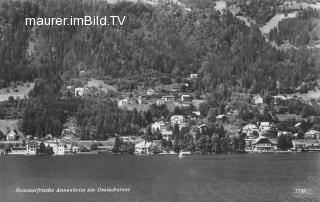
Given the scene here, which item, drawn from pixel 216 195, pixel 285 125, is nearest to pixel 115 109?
pixel 285 125

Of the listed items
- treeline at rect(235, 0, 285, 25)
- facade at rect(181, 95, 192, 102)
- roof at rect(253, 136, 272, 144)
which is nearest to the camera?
roof at rect(253, 136, 272, 144)

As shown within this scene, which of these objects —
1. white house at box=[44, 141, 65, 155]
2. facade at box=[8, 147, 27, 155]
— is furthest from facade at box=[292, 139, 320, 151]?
facade at box=[8, 147, 27, 155]

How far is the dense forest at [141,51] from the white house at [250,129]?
1428 cm

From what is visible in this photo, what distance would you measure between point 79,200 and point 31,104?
64982mm

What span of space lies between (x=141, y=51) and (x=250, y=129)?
103 ft

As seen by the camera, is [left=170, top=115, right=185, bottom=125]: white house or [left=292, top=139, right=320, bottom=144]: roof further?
[left=170, top=115, right=185, bottom=125]: white house

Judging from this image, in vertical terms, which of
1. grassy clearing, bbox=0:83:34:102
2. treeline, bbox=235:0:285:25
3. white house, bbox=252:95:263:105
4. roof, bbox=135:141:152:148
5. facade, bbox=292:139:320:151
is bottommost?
facade, bbox=292:139:320:151

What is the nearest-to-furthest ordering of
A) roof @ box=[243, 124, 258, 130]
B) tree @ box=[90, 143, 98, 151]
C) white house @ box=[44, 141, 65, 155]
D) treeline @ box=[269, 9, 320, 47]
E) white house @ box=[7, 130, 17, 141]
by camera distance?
1. white house @ box=[44, 141, 65, 155]
2. tree @ box=[90, 143, 98, 151]
3. white house @ box=[7, 130, 17, 141]
4. roof @ box=[243, 124, 258, 130]
5. treeline @ box=[269, 9, 320, 47]

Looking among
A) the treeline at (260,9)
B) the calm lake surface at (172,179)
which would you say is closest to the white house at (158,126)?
the calm lake surface at (172,179)

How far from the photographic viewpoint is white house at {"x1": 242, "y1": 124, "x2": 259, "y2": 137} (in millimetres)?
107750

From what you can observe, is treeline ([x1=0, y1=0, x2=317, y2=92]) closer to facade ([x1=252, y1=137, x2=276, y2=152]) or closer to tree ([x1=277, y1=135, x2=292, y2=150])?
tree ([x1=277, y1=135, x2=292, y2=150])

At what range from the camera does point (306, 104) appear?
117938mm

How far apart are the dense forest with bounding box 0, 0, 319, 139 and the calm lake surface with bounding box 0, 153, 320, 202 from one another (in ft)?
129

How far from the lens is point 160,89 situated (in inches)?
4808
